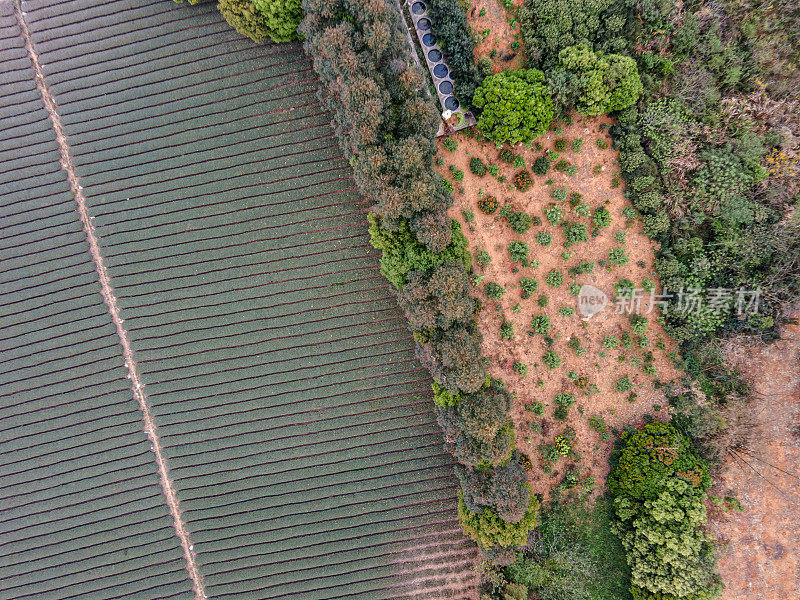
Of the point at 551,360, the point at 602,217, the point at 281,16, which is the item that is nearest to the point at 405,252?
the point at 551,360

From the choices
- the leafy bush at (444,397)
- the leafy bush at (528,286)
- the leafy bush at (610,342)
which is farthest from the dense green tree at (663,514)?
the leafy bush at (444,397)

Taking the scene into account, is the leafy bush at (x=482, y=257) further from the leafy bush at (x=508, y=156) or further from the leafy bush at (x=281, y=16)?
the leafy bush at (x=281, y=16)

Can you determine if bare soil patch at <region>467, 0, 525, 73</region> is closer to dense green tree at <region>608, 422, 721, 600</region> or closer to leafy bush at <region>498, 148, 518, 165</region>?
leafy bush at <region>498, 148, 518, 165</region>

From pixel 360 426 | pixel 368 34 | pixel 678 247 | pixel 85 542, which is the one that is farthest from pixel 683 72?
pixel 85 542

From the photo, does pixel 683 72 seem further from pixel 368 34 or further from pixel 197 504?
pixel 197 504

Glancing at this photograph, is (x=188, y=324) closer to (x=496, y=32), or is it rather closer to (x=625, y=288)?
(x=496, y=32)
